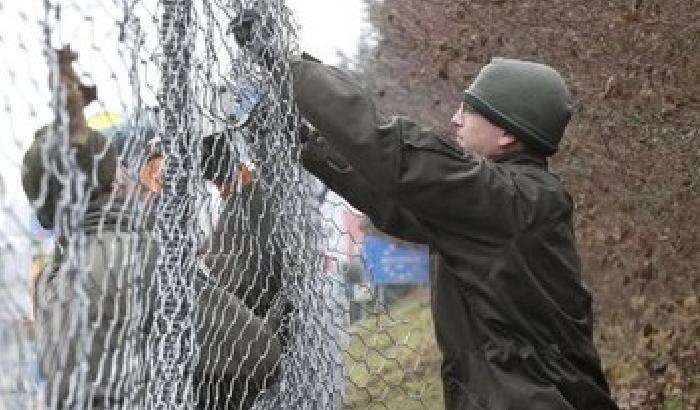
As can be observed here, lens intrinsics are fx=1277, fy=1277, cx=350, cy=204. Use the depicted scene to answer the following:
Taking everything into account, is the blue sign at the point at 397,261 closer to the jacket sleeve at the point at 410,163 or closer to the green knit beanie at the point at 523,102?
the green knit beanie at the point at 523,102

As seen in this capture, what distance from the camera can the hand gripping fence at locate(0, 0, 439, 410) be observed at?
2.02m

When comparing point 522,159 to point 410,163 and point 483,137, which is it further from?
point 410,163

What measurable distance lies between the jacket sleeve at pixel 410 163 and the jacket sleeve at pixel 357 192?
0.11 feet

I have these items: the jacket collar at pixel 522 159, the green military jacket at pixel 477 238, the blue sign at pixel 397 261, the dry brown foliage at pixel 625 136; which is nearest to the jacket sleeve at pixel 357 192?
the green military jacket at pixel 477 238

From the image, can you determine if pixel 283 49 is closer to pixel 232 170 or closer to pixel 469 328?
pixel 232 170

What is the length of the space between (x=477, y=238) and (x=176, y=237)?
0.70m

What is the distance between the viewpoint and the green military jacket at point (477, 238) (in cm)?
276

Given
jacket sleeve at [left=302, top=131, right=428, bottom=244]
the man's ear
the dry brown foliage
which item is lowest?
the dry brown foliage

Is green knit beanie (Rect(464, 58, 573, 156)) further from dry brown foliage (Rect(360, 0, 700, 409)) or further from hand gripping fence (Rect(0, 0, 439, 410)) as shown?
dry brown foliage (Rect(360, 0, 700, 409))

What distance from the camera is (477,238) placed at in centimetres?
284

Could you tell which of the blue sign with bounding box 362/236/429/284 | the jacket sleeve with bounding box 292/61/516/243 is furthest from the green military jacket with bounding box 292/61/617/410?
the blue sign with bounding box 362/236/429/284

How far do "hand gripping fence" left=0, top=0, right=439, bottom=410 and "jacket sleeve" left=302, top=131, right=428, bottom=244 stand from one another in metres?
0.05

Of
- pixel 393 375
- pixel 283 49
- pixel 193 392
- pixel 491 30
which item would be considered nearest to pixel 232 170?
pixel 283 49

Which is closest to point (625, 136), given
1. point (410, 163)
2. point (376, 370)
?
point (376, 370)
